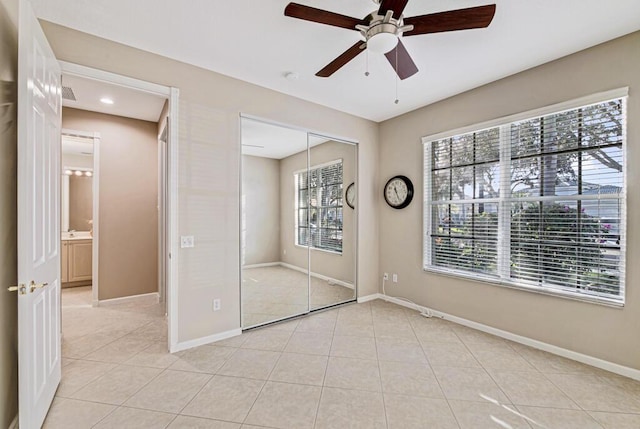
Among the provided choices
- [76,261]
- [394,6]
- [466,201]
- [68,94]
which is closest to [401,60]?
[394,6]

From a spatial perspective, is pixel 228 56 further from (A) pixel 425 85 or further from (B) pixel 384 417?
A: (B) pixel 384 417

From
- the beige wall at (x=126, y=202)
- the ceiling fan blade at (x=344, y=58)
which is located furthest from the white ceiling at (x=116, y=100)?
the ceiling fan blade at (x=344, y=58)

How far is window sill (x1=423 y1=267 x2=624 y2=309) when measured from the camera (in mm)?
2414

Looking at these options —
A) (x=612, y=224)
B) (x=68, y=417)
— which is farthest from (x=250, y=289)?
(x=612, y=224)

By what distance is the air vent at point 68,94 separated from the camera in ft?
10.1

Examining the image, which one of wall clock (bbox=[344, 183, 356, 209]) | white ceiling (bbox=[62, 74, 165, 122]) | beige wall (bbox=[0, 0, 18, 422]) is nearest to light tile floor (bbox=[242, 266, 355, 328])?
wall clock (bbox=[344, 183, 356, 209])

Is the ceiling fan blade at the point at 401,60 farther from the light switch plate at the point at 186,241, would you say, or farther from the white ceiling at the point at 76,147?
the white ceiling at the point at 76,147

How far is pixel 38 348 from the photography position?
1683 mm

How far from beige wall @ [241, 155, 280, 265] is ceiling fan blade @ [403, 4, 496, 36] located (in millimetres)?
2188

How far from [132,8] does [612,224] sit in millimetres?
4259

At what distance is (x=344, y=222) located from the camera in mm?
4277

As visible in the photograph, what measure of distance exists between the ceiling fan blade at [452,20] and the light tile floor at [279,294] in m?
2.79

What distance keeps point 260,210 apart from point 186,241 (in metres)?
1.06

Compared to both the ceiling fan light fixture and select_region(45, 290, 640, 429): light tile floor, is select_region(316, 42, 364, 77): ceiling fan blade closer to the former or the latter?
the ceiling fan light fixture
